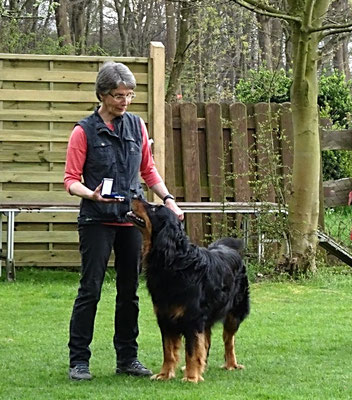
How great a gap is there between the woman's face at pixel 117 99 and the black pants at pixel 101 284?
29.3 inches

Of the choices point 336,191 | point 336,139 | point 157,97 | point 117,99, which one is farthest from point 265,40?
point 117,99

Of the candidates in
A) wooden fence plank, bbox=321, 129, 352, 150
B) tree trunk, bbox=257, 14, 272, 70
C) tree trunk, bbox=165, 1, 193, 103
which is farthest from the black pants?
tree trunk, bbox=257, 14, 272, 70

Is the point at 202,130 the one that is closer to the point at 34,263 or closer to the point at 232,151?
the point at 232,151

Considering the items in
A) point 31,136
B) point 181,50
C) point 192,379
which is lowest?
point 192,379

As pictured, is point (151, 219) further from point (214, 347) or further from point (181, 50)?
point (181, 50)

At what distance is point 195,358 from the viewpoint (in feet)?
18.5

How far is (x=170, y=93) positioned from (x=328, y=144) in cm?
489

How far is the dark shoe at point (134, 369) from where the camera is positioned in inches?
230

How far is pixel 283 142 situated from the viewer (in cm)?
Result: 1165

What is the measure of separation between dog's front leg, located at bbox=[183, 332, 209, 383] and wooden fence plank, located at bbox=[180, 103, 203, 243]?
18.7 feet

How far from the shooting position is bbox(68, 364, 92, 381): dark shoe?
562 cm

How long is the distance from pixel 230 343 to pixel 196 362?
1.98 ft

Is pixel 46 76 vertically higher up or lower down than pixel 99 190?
higher up

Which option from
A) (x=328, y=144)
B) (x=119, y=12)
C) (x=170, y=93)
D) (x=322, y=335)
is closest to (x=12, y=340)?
(x=322, y=335)
